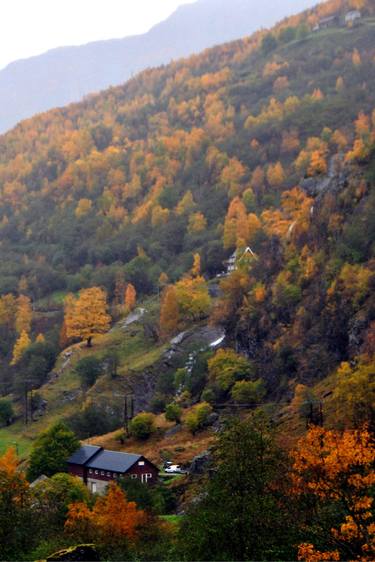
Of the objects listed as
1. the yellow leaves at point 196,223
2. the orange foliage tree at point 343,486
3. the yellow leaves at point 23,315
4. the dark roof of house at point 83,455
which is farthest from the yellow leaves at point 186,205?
the orange foliage tree at point 343,486

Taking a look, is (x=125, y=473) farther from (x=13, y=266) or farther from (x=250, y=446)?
(x=13, y=266)

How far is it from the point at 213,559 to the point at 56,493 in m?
23.9

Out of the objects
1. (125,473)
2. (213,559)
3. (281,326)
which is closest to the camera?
(213,559)

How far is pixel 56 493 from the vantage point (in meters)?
54.1

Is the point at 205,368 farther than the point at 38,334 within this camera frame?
No

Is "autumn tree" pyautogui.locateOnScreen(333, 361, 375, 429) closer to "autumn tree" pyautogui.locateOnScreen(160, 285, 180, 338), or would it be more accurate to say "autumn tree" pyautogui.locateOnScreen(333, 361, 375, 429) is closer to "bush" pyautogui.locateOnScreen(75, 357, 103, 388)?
"bush" pyautogui.locateOnScreen(75, 357, 103, 388)

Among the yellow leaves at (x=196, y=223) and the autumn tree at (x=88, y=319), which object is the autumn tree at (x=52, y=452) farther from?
the yellow leaves at (x=196, y=223)

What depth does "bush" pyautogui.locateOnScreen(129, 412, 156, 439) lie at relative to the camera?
268ft

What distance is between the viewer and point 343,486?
100 ft

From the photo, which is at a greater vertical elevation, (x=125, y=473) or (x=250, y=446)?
(x=250, y=446)

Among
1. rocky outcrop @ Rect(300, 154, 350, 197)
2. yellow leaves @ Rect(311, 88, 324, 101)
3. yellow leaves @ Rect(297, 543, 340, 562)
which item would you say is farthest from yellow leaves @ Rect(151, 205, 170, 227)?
yellow leaves @ Rect(297, 543, 340, 562)

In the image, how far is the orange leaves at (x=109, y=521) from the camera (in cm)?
4097

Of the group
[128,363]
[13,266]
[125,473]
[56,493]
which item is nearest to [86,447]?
[125,473]

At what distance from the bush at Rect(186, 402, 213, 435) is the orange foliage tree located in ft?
152
